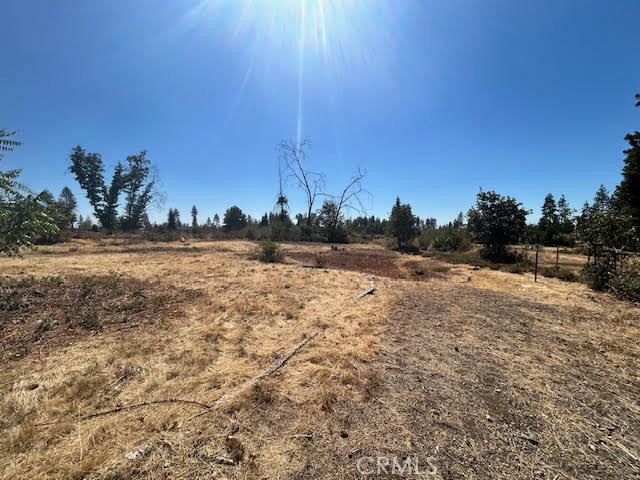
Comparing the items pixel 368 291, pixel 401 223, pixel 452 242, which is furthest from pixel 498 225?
pixel 368 291

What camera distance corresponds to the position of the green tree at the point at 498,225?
46.6ft

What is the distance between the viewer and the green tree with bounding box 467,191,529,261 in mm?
14211

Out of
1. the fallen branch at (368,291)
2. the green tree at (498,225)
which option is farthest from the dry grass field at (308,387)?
the green tree at (498,225)

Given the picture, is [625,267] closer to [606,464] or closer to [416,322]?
[416,322]

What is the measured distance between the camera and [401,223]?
2103cm

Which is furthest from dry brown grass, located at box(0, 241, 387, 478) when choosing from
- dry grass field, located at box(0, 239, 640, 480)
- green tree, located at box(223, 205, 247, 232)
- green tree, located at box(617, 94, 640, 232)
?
green tree, located at box(223, 205, 247, 232)

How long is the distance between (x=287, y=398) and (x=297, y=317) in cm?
254

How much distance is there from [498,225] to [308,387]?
14939 millimetres

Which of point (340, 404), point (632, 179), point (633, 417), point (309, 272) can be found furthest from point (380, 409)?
point (632, 179)

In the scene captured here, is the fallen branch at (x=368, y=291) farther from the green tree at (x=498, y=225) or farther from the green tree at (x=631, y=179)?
the green tree at (x=631, y=179)

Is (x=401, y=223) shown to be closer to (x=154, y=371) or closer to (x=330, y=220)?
(x=330, y=220)

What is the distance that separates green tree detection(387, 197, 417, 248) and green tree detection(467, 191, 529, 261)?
621cm

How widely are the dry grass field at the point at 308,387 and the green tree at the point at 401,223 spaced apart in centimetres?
1486

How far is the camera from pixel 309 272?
33.3ft
